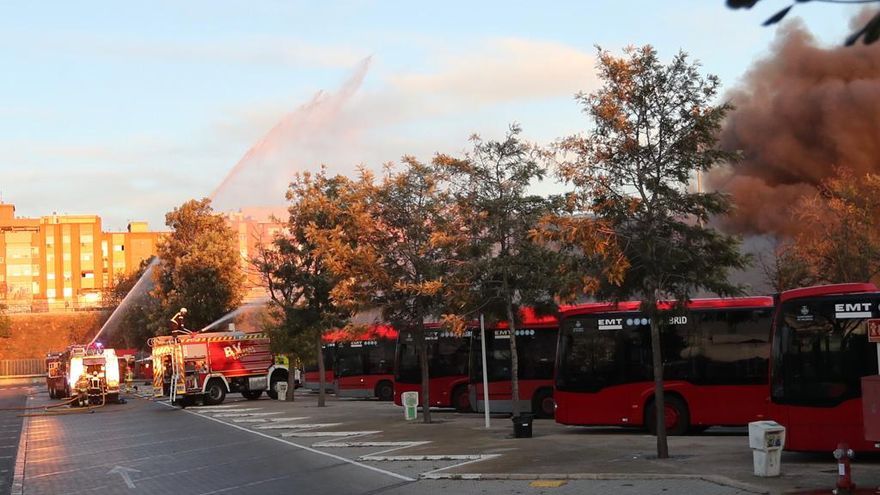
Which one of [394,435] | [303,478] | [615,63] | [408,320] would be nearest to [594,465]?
[303,478]

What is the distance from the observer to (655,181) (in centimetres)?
1623

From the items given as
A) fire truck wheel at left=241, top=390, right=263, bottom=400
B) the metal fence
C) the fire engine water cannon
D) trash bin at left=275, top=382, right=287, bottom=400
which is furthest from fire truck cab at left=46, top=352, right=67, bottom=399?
the metal fence

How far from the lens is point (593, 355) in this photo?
2280cm

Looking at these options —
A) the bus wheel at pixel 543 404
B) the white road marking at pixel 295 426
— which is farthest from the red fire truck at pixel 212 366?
the bus wheel at pixel 543 404

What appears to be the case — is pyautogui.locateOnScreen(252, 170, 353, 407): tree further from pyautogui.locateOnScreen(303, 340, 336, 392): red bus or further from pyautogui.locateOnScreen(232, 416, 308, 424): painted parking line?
pyautogui.locateOnScreen(303, 340, 336, 392): red bus

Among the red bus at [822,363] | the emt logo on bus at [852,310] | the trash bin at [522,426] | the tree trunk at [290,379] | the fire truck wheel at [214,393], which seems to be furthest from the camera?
the fire truck wheel at [214,393]

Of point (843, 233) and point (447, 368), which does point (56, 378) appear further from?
point (843, 233)

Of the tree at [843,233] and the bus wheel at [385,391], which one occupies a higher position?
the tree at [843,233]

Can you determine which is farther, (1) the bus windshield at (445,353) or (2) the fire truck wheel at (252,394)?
(2) the fire truck wheel at (252,394)

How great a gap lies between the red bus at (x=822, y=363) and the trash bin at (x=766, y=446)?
2.08 metres

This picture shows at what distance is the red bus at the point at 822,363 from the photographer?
15.6 metres

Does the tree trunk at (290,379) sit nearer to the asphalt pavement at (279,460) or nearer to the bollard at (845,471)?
the asphalt pavement at (279,460)

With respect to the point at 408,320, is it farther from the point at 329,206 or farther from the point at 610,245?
the point at 610,245

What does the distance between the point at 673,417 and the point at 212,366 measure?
27.3 m
